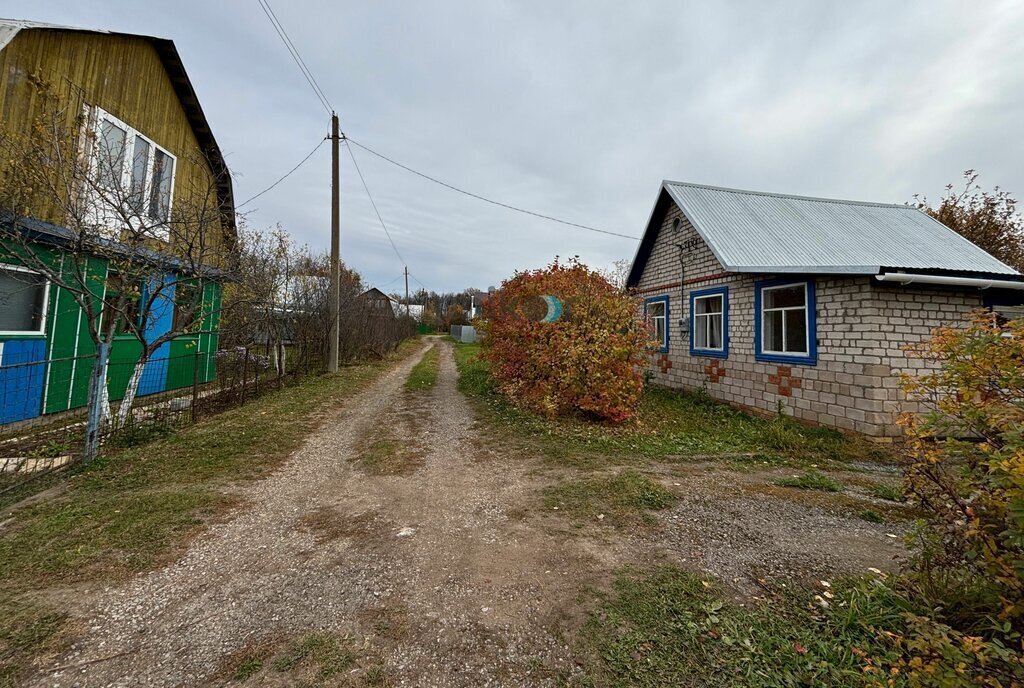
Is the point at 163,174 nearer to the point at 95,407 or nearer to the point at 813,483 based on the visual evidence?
the point at 95,407

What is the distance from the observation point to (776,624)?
2490 mm

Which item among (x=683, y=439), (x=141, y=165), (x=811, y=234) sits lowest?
(x=683, y=439)

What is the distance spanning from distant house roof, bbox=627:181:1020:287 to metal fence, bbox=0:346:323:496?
36.2 feet

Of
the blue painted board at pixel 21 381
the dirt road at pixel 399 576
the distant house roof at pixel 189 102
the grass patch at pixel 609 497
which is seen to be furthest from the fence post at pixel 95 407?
the grass patch at pixel 609 497

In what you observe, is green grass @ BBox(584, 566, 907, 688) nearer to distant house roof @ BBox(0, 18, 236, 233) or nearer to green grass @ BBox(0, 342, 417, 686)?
green grass @ BBox(0, 342, 417, 686)

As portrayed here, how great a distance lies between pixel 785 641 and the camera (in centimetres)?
235

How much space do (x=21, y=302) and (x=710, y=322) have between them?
13813mm

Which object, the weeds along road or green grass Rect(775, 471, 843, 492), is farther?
green grass Rect(775, 471, 843, 492)

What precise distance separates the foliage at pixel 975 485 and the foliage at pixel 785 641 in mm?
99

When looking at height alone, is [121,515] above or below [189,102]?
below

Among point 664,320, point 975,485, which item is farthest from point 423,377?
point 975,485

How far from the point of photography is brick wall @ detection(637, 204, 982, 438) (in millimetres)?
6836

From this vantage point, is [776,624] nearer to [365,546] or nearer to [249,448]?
[365,546]

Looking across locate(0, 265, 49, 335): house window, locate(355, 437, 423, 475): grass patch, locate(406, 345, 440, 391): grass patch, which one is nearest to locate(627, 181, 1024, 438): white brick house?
locate(355, 437, 423, 475): grass patch
